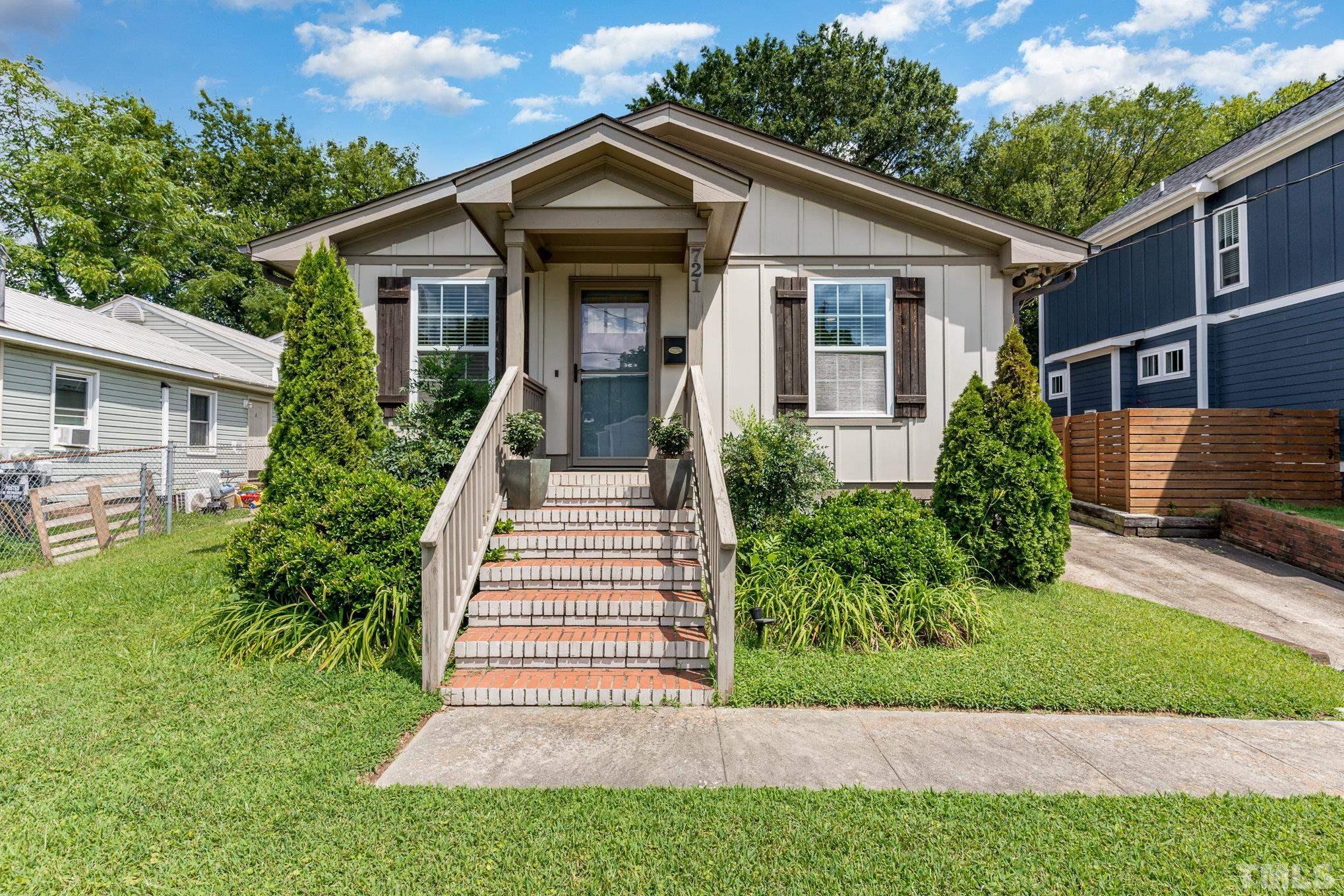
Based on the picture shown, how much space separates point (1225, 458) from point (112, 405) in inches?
722

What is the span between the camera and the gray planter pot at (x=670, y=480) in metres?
5.06

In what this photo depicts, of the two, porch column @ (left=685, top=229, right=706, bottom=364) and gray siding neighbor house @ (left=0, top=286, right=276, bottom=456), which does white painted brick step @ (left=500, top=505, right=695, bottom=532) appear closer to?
porch column @ (left=685, top=229, right=706, bottom=364)

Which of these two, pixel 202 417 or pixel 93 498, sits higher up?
pixel 202 417

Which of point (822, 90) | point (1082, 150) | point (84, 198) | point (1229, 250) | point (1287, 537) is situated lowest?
point (1287, 537)

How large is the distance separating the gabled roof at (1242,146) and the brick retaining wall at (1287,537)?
6.08 meters

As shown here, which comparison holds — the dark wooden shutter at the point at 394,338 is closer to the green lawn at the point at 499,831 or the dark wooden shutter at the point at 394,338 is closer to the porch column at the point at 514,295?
the porch column at the point at 514,295

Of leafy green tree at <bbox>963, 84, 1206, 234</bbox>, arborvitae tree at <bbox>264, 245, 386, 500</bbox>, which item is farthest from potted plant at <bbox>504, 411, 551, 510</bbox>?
leafy green tree at <bbox>963, 84, 1206, 234</bbox>

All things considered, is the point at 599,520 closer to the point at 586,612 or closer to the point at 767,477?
the point at 586,612

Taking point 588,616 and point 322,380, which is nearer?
point 588,616

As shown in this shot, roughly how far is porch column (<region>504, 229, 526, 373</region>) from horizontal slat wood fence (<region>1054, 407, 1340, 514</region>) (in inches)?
328

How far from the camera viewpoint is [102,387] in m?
11.3

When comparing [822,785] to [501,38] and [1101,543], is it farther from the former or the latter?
[501,38]

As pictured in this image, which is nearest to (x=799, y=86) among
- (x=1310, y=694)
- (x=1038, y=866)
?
(x=1310, y=694)

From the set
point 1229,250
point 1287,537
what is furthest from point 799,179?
point 1229,250
